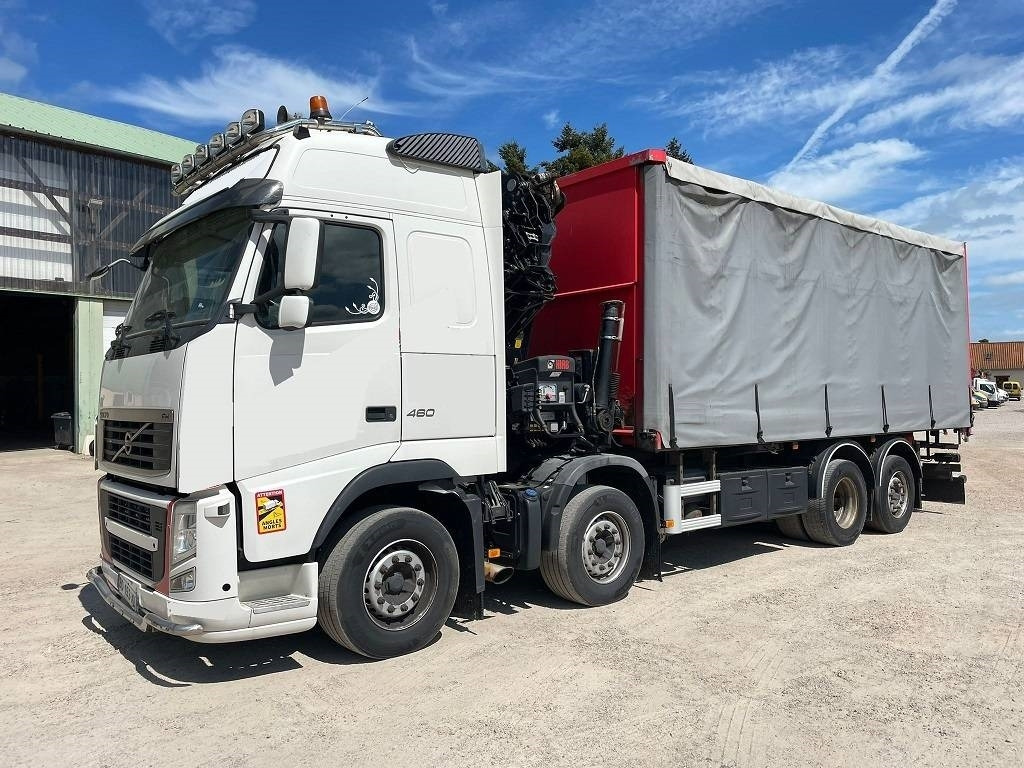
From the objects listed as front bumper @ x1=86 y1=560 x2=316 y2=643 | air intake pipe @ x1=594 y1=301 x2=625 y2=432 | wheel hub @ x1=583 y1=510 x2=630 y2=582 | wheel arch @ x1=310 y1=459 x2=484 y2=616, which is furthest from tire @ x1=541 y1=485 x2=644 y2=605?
front bumper @ x1=86 y1=560 x2=316 y2=643

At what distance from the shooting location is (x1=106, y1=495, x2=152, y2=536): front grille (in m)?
4.58

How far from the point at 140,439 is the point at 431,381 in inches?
71.7

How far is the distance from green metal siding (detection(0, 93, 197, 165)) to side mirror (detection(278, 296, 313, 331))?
1607cm

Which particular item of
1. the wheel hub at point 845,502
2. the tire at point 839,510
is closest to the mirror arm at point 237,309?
the tire at point 839,510

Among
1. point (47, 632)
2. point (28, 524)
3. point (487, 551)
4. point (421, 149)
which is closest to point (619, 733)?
point (487, 551)

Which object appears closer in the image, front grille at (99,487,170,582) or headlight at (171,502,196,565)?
headlight at (171,502,196,565)

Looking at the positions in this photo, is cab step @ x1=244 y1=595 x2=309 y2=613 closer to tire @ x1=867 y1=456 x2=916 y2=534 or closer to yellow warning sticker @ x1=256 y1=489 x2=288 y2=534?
yellow warning sticker @ x1=256 y1=489 x2=288 y2=534

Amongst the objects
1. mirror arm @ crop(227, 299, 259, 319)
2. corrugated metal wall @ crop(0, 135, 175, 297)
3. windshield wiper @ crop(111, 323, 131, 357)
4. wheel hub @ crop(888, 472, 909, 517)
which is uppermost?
corrugated metal wall @ crop(0, 135, 175, 297)

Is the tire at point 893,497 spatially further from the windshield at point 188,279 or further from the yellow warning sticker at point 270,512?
the windshield at point 188,279

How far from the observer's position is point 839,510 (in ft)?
29.4

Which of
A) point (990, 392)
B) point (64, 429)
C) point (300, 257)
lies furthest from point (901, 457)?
point (990, 392)

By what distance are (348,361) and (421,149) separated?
1.64 metres

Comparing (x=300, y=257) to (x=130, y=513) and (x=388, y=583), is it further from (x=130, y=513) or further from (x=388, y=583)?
(x=388, y=583)

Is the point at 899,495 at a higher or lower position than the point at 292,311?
lower
